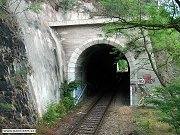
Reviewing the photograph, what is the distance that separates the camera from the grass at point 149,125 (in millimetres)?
11469

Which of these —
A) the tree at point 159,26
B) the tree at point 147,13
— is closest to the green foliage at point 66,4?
the tree at point 159,26

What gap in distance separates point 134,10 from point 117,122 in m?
5.55

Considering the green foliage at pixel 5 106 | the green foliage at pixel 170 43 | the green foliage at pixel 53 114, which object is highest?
the green foliage at pixel 170 43

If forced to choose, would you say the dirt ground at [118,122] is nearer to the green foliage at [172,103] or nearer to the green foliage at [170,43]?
the green foliage at [172,103]

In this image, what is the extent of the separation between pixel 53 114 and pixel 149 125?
173 inches

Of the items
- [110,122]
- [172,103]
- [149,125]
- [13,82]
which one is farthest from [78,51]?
[172,103]

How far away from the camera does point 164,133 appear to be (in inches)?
447

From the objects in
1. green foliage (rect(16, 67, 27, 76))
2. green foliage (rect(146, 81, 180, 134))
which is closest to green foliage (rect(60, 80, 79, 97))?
green foliage (rect(16, 67, 27, 76))

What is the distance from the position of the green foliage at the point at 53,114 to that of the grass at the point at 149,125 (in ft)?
12.1

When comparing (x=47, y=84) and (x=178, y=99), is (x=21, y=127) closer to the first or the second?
(x=47, y=84)

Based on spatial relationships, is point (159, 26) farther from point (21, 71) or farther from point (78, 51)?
point (78, 51)

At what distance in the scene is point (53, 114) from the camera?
1326 centimetres

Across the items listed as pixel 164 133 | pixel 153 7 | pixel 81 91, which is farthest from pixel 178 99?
pixel 81 91

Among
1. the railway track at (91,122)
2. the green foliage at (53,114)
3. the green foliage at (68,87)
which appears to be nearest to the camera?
the railway track at (91,122)
